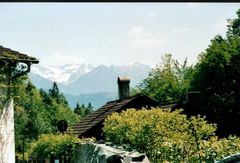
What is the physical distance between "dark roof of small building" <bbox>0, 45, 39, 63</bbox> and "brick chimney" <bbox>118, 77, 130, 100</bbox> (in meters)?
13.4

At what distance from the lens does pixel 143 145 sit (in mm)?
14898

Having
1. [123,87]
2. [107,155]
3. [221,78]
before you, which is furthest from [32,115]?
[107,155]

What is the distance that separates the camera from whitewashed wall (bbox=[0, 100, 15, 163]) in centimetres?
1404

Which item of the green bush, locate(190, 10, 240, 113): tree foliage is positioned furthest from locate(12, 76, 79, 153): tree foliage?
locate(190, 10, 240, 113): tree foliage

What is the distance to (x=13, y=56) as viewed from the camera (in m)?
→ 14.3

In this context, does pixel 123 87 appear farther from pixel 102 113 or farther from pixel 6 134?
pixel 6 134

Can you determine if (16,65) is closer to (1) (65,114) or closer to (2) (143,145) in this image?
(2) (143,145)

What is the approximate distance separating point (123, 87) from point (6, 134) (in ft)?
48.7

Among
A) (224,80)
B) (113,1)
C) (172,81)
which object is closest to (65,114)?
(172,81)

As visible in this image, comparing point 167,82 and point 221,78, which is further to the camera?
point 167,82

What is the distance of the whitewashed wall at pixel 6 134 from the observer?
46.1 ft

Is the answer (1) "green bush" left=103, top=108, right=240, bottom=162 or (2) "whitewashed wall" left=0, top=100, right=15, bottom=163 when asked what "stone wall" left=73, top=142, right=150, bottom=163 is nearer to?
(1) "green bush" left=103, top=108, right=240, bottom=162

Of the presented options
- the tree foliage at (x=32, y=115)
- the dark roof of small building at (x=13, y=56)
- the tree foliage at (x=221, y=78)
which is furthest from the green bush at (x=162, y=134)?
the tree foliage at (x=221, y=78)

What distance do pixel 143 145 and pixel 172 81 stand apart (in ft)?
155
